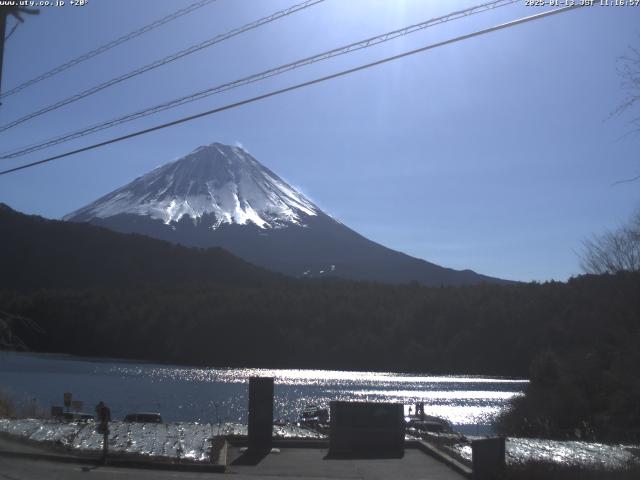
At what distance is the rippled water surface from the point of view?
51.9 metres

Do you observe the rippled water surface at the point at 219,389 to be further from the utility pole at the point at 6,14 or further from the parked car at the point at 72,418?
the utility pole at the point at 6,14

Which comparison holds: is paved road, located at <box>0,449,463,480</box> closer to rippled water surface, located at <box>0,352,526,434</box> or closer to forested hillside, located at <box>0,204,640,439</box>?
rippled water surface, located at <box>0,352,526,434</box>

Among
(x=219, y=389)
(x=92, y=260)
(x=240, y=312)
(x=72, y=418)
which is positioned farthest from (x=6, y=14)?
(x=92, y=260)

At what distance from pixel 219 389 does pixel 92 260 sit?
69.2 m

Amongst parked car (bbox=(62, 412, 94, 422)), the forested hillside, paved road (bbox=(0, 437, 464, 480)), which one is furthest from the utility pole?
the forested hillside

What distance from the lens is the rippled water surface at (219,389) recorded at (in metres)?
51.9

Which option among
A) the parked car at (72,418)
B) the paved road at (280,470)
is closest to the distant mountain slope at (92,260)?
the parked car at (72,418)

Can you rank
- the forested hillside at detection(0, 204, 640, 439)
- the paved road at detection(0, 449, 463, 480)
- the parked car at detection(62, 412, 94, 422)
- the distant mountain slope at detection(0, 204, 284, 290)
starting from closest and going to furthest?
the paved road at detection(0, 449, 463, 480) → the parked car at detection(62, 412, 94, 422) → the forested hillside at detection(0, 204, 640, 439) → the distant mountain slope at detection(0, 204, 284, 290)

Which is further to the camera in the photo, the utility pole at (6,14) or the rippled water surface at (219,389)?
the rippled water surface at (219,389)

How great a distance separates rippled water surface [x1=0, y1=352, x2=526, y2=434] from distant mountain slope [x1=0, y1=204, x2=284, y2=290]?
2488 cm

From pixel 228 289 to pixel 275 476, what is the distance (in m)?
110

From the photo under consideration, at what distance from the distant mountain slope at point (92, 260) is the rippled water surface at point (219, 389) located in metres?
24.9

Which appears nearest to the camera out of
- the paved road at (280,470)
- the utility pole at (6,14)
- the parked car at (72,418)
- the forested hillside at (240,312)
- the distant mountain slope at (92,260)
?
the utility pole at (6,14)

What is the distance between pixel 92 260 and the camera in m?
133
